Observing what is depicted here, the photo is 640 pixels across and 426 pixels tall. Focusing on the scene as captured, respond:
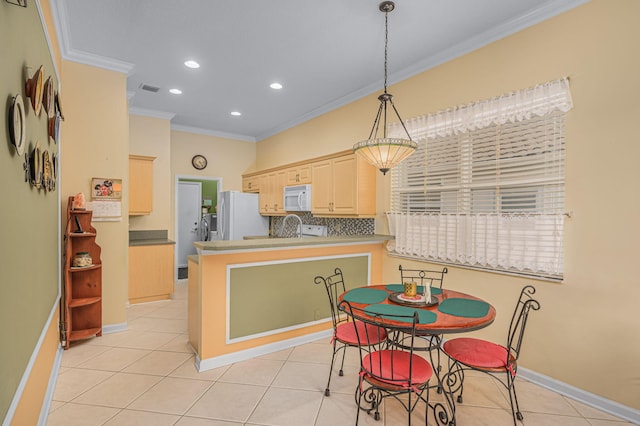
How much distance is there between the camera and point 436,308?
2111mm

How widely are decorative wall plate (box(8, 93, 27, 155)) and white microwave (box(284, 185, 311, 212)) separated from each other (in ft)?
11.2

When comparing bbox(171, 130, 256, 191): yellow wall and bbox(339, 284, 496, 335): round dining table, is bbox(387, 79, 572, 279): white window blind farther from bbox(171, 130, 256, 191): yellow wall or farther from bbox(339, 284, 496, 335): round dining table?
bbox(171, 130, 256, 191): yellow wall

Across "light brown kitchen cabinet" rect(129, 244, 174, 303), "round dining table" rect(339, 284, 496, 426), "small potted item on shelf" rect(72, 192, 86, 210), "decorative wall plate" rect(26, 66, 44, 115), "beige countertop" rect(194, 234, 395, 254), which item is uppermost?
"decorative wall plate" rect(26, 66, 44, 115)

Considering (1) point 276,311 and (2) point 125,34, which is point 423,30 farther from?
(1) point 276,311

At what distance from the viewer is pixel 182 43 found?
3.13 m

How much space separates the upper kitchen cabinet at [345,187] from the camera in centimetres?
388

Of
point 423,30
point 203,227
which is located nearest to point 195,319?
point 423,30

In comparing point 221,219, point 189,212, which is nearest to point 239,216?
point 221,219

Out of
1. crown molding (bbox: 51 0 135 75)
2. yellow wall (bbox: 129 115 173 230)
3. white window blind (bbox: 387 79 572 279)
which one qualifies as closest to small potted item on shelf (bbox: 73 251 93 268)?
yellow wall (bbox: 129 115 173 230)

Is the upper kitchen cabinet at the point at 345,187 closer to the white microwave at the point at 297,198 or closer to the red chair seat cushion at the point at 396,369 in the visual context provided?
the white microwave at the point at 297,198

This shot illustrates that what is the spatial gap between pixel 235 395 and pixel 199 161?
485 centimetres

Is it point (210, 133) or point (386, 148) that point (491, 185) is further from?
point (210, 133)

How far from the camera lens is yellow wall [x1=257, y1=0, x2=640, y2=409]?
7.04 ft

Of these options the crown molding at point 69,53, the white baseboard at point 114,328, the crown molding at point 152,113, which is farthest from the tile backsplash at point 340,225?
the crown molding at point 69,53
